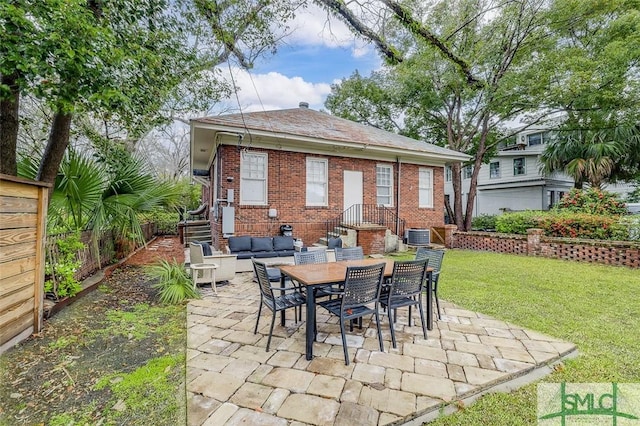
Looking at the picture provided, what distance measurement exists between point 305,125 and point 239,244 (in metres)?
5.47

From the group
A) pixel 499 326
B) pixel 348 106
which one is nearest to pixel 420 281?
pixel 499 326

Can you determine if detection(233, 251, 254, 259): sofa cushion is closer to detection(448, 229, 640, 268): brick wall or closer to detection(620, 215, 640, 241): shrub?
detection(448, 229, 640, 268): brick wall

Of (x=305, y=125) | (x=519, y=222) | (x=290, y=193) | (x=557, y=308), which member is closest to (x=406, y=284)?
(x=557, y=308)

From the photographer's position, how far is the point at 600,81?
1263 centimetres

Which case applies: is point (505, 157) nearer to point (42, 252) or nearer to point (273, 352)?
point (273, 352)

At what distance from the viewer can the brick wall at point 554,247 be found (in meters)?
8.38

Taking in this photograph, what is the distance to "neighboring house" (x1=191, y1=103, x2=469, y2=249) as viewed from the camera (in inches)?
377

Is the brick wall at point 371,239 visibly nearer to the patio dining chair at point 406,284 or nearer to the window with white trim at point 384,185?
the window with white trim at point 384,185

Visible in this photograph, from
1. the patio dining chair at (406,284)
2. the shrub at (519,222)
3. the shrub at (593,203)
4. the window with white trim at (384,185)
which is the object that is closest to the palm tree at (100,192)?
the patio dining chair at (406,284)

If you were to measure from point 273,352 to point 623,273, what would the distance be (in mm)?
9084

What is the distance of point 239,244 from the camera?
837 centimetres

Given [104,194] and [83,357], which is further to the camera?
[104,194]

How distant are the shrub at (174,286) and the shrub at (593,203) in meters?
13.7

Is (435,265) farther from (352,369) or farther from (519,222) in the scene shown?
(519,222)
